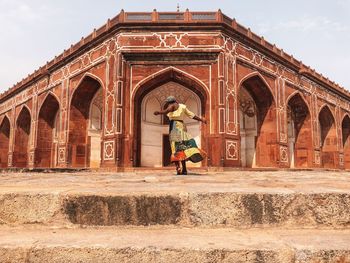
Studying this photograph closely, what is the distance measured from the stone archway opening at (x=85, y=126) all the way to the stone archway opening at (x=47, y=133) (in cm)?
232

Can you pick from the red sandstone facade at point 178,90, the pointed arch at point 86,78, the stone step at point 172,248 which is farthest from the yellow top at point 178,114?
the pointed arch at point 86,78

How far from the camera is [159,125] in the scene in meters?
11.2

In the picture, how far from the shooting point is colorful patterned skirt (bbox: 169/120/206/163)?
3.98m

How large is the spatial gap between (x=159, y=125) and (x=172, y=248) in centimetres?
1003

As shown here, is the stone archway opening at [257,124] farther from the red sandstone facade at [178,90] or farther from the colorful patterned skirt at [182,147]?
the colorful patterned skirt at [182,147]

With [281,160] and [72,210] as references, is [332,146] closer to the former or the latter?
[281,160]

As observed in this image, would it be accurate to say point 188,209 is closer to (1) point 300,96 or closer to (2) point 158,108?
(2) point 158,108

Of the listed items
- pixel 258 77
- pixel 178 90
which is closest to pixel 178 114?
pixel 178 90

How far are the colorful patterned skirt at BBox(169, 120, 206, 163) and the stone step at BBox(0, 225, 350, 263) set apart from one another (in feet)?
8.24

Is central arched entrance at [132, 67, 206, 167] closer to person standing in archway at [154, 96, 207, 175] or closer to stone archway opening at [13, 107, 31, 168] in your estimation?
person standing in archway at [154, 96, 207, 175]

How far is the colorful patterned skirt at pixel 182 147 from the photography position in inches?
157

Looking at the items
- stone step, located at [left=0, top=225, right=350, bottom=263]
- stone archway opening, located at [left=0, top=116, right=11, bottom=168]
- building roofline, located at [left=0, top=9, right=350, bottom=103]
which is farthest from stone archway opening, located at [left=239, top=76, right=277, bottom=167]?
stone archway opening, located at [left=0, top=116, right=11, bottom=168]

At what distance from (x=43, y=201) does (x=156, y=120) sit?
375 inches

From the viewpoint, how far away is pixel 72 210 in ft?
5.54
